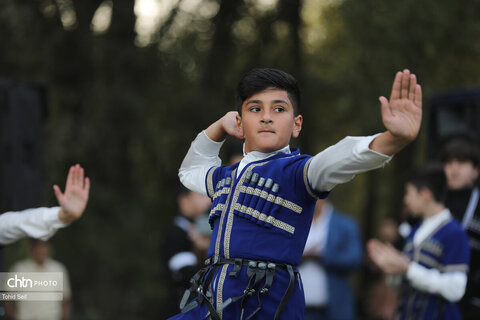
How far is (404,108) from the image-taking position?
270 centimetres

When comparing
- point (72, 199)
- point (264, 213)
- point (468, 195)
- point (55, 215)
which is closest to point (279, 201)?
point (264, 213)

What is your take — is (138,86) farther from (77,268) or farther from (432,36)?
(432,36)

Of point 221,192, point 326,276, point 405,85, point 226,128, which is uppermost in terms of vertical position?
point 405,85

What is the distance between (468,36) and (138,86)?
4.72 meters

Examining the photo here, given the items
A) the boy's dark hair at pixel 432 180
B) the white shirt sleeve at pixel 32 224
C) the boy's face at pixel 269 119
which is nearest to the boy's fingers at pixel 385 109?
the boy's face at pixel 269 119

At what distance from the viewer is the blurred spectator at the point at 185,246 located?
6199 millimetres

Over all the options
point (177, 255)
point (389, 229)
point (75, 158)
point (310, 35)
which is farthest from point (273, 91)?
point (310, 35)

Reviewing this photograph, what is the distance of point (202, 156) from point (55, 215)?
95cm

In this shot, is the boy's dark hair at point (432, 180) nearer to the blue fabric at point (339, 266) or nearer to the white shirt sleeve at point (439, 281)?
the white shirt sleeve at point (439, 281)

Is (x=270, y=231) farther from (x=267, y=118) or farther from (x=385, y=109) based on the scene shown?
(x=385, y=109)

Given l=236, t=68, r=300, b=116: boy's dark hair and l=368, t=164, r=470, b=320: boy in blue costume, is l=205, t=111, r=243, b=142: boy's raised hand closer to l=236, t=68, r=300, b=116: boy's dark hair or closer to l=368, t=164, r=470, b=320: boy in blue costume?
l=236, t=68, r=300, b=116: boy's dark hair

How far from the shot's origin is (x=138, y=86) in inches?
404

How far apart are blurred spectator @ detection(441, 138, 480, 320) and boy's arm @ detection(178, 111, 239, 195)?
270 centimetres

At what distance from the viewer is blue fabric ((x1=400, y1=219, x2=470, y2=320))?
5.07 m
